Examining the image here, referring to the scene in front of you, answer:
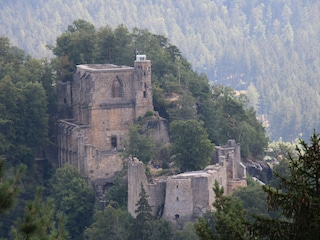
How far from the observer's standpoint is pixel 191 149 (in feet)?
176

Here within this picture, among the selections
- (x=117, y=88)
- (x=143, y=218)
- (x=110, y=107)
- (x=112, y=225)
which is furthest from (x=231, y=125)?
(x=143, y=218)

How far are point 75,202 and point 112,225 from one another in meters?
4.69

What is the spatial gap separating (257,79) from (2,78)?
134169 millimetres

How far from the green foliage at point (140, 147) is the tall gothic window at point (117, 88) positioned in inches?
143

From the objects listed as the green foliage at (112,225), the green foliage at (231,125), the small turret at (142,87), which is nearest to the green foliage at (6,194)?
the green foliage at (112,225)

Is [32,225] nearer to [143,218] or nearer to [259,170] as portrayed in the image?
[143,218]

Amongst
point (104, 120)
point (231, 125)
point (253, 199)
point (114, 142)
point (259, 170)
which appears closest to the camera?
point (253, 199)

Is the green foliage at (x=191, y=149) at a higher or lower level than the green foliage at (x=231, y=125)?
lower

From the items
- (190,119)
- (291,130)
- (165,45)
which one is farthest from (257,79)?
(190,119)

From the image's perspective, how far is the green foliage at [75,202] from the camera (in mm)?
54875

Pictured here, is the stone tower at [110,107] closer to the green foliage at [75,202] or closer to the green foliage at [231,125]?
the green foliage at [75,202]

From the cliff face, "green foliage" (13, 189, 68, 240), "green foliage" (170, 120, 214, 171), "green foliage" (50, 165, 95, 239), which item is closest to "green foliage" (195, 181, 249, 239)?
"green foliage" (13, 189, 68, 240)

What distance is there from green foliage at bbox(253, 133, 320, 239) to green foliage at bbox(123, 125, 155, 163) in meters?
35.7

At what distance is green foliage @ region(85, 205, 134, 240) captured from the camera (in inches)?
1975
